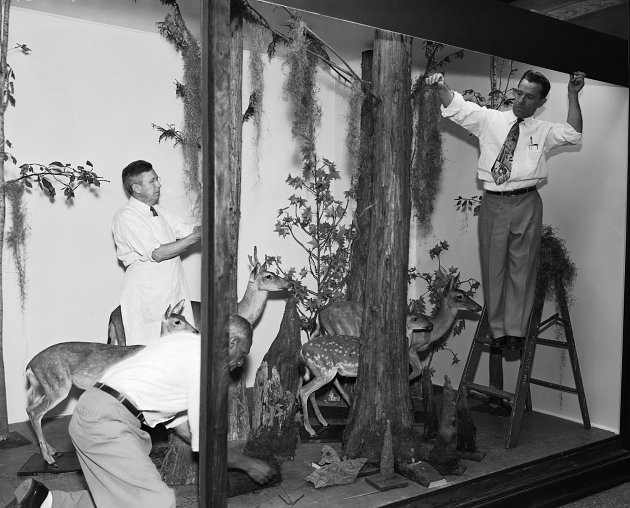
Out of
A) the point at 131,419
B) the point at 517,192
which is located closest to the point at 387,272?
the point at 517,192

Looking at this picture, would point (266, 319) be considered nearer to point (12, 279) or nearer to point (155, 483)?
point (12, 279)

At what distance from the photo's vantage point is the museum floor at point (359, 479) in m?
4.34

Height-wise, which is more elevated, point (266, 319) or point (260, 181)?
point (260, 181)

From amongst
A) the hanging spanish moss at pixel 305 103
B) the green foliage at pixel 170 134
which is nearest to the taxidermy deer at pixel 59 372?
the green foliage at pixel 170 134

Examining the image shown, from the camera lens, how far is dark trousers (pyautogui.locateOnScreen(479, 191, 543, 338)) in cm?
534

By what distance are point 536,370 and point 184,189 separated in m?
3.41

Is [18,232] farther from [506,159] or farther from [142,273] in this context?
[506,159]

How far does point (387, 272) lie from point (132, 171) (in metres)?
1.91

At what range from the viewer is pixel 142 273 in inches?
189

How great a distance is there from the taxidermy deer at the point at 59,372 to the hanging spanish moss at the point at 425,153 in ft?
9.88

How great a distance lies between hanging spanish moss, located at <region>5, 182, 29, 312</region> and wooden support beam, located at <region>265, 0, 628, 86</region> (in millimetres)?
2379

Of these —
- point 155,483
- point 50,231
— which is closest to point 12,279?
point 50,231

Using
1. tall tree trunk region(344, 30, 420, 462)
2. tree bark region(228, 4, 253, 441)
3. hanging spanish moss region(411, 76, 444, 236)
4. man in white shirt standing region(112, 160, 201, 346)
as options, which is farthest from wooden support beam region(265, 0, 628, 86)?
man in white shirt standing region(112, 160, 201, 346)

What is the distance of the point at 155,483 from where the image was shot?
3.37 meters
